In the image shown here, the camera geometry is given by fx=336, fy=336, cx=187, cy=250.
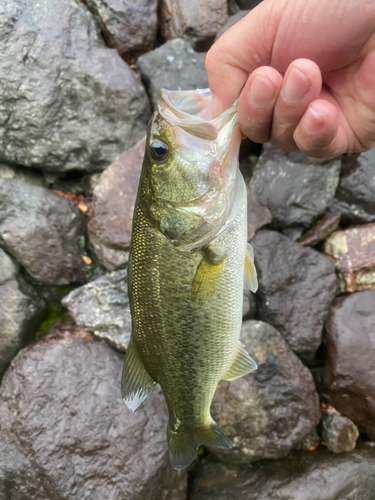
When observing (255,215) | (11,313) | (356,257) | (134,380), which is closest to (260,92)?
(134,380)

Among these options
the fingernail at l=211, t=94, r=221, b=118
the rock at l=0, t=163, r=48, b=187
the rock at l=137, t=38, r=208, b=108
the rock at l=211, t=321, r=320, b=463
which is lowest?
the rock at l=211, t=321, r=320, b=463

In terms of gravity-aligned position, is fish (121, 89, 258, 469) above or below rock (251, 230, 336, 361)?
above

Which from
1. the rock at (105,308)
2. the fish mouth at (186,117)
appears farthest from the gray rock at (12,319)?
the fish mouth at (186,117)

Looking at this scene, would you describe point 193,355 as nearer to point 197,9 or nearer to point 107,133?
point 107,133

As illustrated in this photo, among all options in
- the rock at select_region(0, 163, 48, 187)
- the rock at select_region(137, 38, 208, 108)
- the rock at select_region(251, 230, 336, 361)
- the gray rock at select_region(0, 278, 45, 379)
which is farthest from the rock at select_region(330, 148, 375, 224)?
the gray rock at select_region(0, 278, 45, 379)

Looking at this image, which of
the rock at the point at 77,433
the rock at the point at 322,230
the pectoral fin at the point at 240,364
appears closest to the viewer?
the pectoral fin at the point at 240,364

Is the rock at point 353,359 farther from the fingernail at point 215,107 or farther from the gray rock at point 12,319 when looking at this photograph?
the gray rock at point 12,319

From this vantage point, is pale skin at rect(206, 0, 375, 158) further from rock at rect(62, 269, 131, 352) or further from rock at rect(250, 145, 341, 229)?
rock at rect(62, 269, 131, 352)
